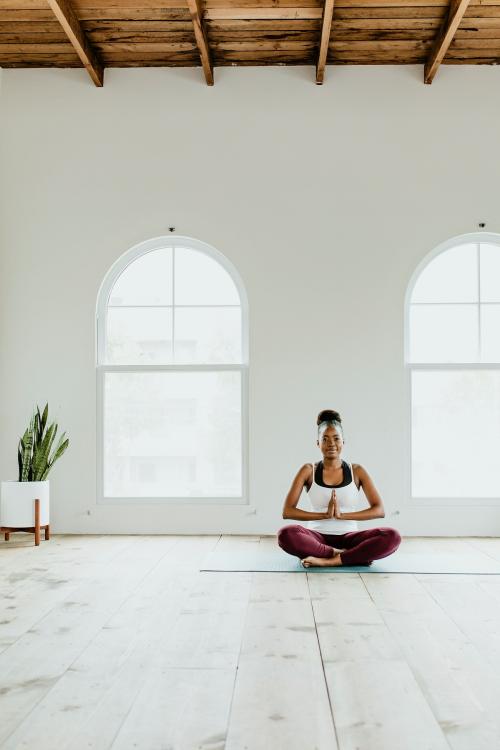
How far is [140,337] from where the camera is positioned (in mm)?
5930

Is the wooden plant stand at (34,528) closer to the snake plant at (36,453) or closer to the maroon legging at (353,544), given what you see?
the snake plant at (36,453)

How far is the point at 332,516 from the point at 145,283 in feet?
8.23

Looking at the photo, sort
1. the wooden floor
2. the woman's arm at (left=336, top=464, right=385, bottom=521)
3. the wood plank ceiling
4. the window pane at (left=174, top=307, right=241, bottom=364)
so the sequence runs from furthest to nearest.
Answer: the window pane at (left=174, top=307, right=241, bottom=364) → the wood plank ceiling → the woman's arm at (left=336, top=464, right=385, bottom=521) → the wooden floor

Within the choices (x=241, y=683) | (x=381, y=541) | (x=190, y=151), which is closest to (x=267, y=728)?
(x=241, y=683)

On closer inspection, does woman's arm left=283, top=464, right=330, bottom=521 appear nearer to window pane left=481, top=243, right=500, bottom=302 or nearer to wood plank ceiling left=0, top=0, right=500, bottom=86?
window pane left=481, top=243, right=500, bottom=302

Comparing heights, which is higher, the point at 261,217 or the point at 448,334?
the point at 261,217

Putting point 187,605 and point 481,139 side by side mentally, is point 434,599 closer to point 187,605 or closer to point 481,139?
point 187,605

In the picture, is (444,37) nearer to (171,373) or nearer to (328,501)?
(171,373)

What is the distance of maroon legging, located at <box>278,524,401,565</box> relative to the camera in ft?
13.9

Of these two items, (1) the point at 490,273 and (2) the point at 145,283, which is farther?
(2) the point at 145,283

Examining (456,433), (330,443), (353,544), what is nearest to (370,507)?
(353,544)

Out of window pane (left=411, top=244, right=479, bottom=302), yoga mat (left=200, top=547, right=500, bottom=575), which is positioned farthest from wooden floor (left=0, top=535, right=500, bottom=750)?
window pane (left=411, top=244, right=479, bottom=302)

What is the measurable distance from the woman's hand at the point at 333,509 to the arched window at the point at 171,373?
4.98ft

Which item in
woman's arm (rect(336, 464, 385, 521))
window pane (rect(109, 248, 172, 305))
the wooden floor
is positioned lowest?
the wooden floor
